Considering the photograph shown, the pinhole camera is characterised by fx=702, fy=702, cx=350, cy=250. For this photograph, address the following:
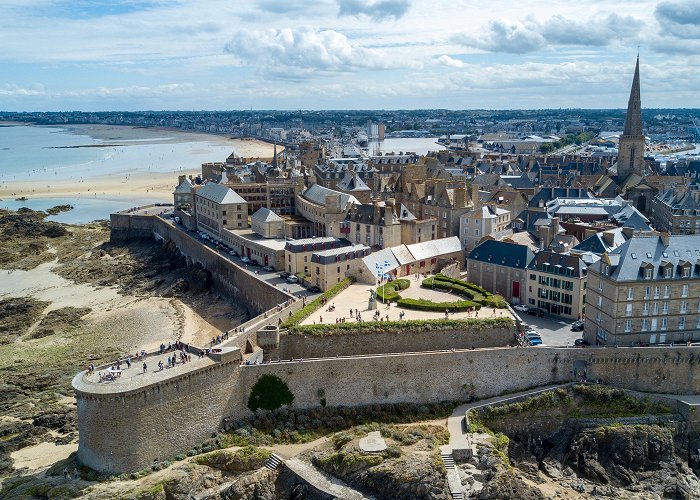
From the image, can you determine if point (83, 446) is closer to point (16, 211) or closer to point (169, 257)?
point (169, 257)

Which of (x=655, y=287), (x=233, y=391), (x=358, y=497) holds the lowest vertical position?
(x=358, y=497)

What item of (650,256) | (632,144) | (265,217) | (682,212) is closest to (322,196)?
(265,217)

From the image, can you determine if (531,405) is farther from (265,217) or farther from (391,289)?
(265,217)

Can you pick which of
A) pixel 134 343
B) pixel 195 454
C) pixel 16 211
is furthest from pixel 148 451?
pixel 16 211

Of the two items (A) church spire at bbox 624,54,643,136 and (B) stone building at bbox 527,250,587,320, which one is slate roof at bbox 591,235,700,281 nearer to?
(B) stone building at bbox 527,250,587,320

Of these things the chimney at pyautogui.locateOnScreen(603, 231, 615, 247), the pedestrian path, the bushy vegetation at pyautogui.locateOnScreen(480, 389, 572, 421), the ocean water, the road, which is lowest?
the pedestrian path

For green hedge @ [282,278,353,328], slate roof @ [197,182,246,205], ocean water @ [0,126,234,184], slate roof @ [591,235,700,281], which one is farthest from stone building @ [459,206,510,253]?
ocean water @ [0,126,234,184]

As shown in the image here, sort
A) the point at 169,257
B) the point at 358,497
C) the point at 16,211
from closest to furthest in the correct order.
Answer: the point at 358,497, the point at 169,257, the point at 16,211
